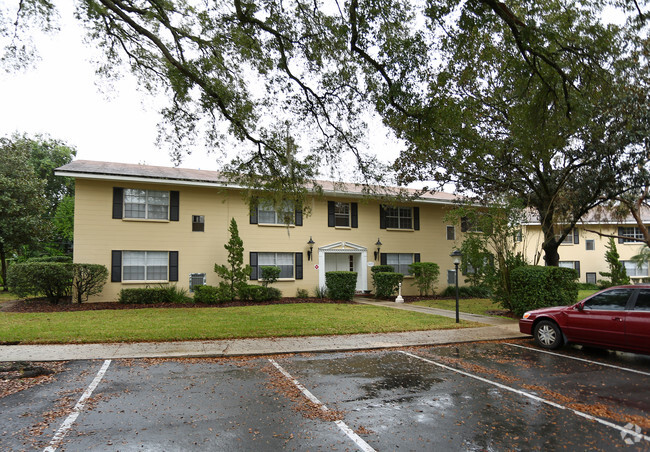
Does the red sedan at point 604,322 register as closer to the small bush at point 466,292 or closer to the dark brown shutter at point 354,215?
the dark brown shutter at point 354,215

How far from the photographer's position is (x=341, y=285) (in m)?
18.0

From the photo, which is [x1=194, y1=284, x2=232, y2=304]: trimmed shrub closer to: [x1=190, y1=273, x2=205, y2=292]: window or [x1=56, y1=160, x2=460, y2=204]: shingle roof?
[x1=190, y1=273, x2=205, y2=292]: window

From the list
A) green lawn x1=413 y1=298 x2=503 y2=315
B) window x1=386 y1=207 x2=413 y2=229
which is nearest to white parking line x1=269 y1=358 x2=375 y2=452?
green lawn x1=413 y1=298 x2=503 y2=315

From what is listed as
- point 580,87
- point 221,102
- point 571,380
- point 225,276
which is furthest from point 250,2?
point 225,276

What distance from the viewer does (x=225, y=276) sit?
16.5 metres

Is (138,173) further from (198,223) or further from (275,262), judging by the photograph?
(275,262)

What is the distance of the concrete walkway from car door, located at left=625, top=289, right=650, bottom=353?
290 centimetres

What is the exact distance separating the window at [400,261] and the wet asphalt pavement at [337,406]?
43.9 feet

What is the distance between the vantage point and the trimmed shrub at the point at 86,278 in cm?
1459

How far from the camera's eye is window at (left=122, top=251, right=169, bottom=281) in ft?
53.1

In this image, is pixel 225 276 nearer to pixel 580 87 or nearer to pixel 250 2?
pixel 250 2

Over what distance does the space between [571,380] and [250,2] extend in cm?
970

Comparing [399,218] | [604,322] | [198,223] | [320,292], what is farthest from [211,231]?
[604,322]

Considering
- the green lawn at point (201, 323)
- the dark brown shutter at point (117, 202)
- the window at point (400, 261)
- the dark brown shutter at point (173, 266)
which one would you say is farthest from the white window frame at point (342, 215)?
the dark brown shutter at point (117, 202)
